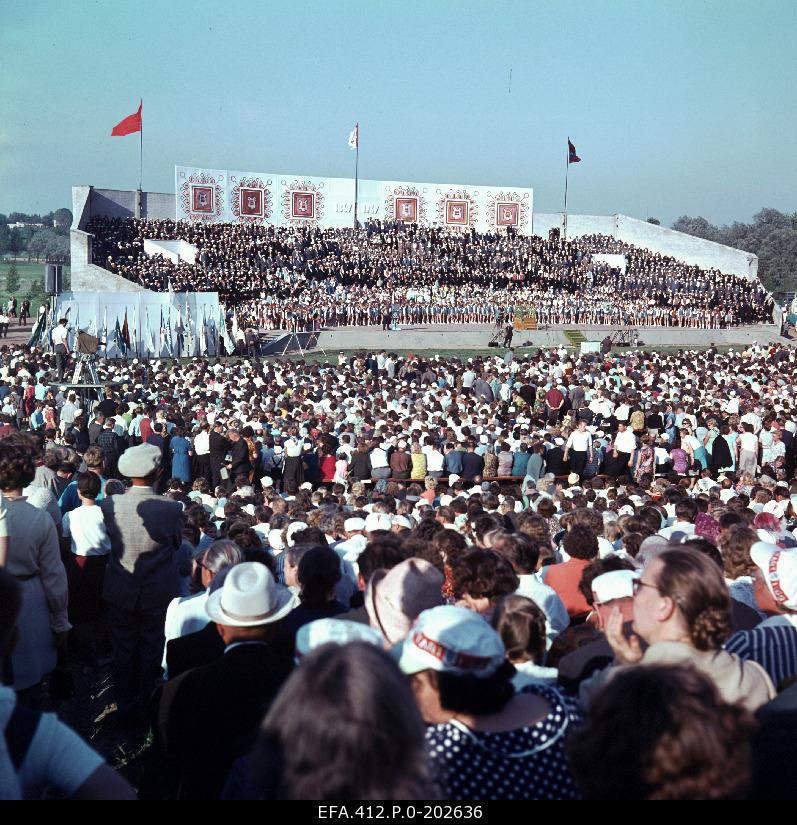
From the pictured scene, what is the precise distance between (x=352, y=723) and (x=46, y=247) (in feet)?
429

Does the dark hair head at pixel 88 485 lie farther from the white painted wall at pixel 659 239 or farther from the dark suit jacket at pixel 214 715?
the white painted wall at pixel 659 239

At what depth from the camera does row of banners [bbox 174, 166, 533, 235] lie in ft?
167

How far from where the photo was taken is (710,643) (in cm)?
318

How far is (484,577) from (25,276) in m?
89.9

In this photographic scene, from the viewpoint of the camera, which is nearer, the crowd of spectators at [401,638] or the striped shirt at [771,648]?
the crowd of spectators at [401,638]

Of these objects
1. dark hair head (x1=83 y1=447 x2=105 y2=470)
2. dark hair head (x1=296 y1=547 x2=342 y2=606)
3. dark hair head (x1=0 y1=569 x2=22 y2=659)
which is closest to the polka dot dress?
dark hair head (x1=0 y1=569 x2=22 y2=659)

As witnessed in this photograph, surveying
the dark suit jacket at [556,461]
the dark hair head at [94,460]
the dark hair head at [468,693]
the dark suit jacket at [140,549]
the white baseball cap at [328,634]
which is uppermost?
the dark hair head at [468,693]

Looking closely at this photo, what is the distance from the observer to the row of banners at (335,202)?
5075 cm

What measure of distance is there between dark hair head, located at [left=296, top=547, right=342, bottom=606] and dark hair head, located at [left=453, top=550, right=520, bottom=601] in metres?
0.58

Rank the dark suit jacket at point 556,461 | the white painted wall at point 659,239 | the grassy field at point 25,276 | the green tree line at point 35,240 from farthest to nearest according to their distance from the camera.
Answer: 1. the green tree line at point 35,240
2. the grassy field at point 25,276
3. the white painted wall at point 659,239
4. the dark suit jacket at point 556,461

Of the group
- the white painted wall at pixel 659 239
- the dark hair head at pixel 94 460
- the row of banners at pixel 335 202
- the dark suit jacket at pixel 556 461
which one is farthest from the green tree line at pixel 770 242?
the dark hair head at pixel 94 460

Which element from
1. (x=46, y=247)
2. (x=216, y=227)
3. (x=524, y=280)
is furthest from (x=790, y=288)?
(x=46, y=247)

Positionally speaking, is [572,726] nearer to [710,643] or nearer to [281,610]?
[710,643]

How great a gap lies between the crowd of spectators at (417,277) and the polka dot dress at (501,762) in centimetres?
3547
